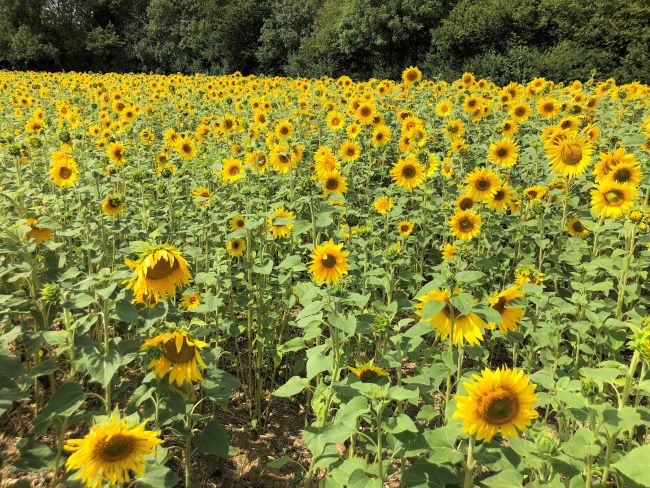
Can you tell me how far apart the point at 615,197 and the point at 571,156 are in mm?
777

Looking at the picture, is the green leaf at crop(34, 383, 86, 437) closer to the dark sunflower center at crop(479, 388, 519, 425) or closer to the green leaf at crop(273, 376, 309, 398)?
the green leaf at crop(273, 376, 309, 398)

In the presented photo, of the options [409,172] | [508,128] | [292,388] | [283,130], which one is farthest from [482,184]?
[292,388]

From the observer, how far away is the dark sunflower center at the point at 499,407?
1425mm

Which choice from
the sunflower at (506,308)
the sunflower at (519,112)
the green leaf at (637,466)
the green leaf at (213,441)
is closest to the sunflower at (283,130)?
the sunflower at (519,112)

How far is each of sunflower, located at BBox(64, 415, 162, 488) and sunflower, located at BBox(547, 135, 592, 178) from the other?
3.71m

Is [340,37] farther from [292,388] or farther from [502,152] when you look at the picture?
[292,388]

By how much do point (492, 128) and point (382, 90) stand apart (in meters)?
2.95

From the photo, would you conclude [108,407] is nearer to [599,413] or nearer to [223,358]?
[223,358]

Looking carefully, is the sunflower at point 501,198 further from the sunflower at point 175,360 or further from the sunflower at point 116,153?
the sunflower at point 116,153

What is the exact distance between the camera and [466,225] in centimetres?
360

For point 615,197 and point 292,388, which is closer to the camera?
point 292,388

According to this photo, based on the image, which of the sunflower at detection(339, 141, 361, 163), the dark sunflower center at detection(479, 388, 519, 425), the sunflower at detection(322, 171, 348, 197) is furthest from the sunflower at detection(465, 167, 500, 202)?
the dark sunflower center at detection(479, 388, 519, 425)

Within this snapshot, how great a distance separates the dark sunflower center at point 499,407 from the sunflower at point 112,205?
2583mm

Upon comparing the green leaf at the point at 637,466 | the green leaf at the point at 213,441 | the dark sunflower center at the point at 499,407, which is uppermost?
the green leaf at the point at 637,466
